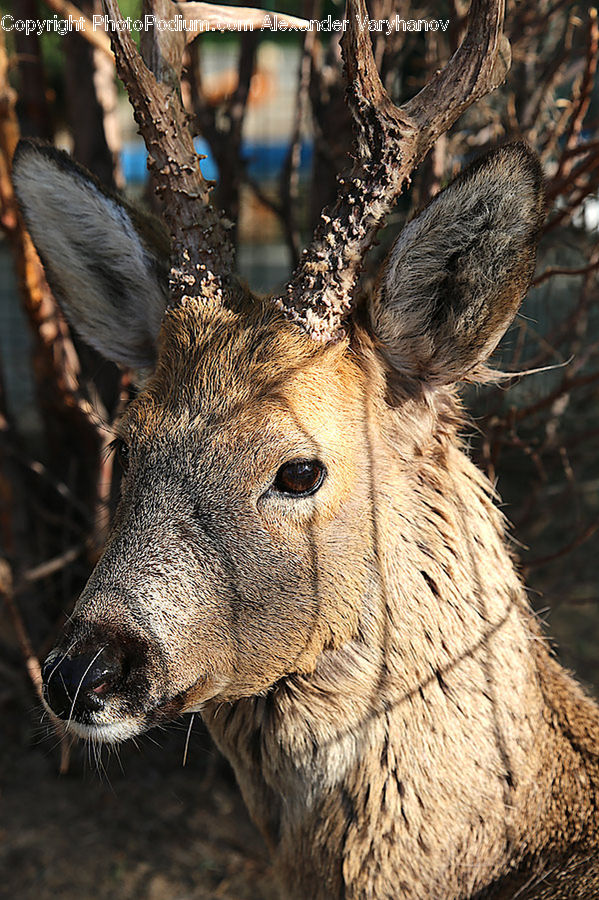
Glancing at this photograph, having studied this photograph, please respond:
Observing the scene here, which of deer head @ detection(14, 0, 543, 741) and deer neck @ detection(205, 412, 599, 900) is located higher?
deer head @ detection(14, 0, 543, 741)

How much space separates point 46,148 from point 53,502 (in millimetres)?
2713


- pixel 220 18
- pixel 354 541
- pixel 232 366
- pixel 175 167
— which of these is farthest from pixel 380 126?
pixel 354 541

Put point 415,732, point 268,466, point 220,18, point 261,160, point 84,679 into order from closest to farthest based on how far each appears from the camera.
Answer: point 84,679, point 268,466, point 415,732, point 220,18, point 261,160

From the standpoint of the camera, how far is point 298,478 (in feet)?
6.82

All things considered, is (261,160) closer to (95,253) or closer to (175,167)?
(95,253)

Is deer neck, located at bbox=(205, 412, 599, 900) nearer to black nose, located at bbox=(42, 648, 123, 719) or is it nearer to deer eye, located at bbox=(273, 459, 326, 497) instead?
deer eye, located at bbox=(273, 459, 326, 497)

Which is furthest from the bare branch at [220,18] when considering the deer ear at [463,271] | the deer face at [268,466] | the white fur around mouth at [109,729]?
the white fur around mouth at [109,729]

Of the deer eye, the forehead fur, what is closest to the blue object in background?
the forehead fur

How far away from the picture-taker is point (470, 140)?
397cm

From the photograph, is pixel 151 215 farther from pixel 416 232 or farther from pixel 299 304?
pixel 416 232

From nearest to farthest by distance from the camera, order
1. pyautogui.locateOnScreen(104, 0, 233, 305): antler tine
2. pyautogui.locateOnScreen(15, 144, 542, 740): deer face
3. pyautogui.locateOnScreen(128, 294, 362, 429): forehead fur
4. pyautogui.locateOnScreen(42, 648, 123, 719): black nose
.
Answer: pyautogui.locateOnScreen(42, 648, 123, 719): black nose
pyautogui.locateOnScreen(15, 144, 542, 740): deer face
pyautogui.locateOnScreen(128, 294, 362, 429): forehead fur
pyautogui.locateOnScreen(104, 0, 233, 305): antler tine

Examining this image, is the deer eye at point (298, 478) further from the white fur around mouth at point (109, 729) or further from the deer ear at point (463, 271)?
the white fur around mouth at point (109, 729)

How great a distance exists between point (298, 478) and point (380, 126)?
89 centimetres

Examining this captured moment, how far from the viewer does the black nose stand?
5.90 feet
